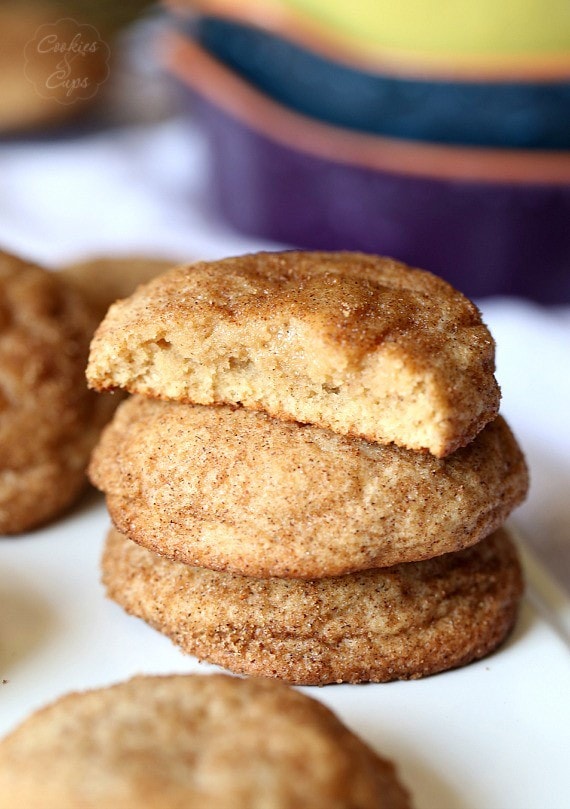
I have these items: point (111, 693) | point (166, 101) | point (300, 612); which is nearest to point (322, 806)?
point (111, 693)

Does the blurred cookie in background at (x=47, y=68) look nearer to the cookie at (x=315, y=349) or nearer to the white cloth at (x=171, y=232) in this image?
the white cloth at (x=171, y=232)

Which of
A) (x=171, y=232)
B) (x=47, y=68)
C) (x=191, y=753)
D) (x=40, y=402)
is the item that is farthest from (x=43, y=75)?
(x=191, y=753)

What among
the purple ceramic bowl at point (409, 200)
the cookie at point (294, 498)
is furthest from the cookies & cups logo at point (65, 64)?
the cookie at point (294, 498)

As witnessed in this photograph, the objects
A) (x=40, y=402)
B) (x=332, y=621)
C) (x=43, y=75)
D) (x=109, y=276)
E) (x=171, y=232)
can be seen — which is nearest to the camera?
(x=332, y=621)

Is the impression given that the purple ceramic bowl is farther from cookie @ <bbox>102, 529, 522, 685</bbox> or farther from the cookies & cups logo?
cookie @ <bbox>102, 529, 522, 685</bbox>

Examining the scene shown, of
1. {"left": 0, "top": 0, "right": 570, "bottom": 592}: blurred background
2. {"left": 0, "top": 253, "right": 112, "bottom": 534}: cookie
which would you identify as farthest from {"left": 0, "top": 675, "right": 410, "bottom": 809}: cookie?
{"left": 0, "top": 0, "right": 570, "bottom": 592}: blurred background

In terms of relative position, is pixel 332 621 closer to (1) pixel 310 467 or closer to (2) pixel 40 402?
(1) pixel 310 467

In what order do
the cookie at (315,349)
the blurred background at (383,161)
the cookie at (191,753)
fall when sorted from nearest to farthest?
the cookie at (191,753) < the cookie at (315,349) < the blurred background at (383,161)
